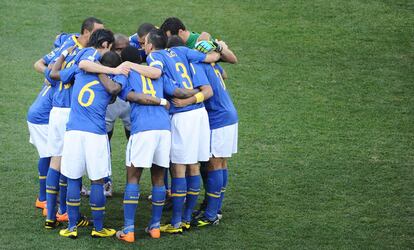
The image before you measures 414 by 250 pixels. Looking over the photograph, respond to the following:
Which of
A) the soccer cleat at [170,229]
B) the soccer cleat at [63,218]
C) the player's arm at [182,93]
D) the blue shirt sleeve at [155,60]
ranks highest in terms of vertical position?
the blue shirt sleeve at [155,60]

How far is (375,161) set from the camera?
1209 centimetres

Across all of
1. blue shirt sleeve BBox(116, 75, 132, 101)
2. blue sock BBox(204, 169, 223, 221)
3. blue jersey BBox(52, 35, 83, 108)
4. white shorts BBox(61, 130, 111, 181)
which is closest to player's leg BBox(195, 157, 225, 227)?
blue sock BBox(204, 169, 223, 221)

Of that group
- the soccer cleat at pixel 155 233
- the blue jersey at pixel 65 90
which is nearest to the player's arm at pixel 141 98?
the blue jersey at pixel 65 90

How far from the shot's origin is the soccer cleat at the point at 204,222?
32.3 ft

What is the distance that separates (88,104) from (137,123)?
55 centimetres

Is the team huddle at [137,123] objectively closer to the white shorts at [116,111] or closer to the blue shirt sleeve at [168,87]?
the blue shirt sleeve at [168,87]

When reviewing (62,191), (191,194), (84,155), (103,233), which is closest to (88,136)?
(84,155)

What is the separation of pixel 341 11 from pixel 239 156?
6311 mm

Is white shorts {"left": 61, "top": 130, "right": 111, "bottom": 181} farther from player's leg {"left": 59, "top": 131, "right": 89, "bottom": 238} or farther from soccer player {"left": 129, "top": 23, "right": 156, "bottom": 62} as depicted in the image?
soccer player {"left": 129, "top": 23, "right": 156, "bottom": 62}

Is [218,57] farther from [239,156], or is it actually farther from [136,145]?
[239,156]

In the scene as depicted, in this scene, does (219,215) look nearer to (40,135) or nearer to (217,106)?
(217,106)

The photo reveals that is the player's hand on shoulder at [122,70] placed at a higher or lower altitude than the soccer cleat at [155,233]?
higher

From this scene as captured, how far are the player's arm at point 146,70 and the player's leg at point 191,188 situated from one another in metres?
1.15

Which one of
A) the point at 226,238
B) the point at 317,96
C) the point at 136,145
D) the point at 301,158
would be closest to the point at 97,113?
the point at 136,145
